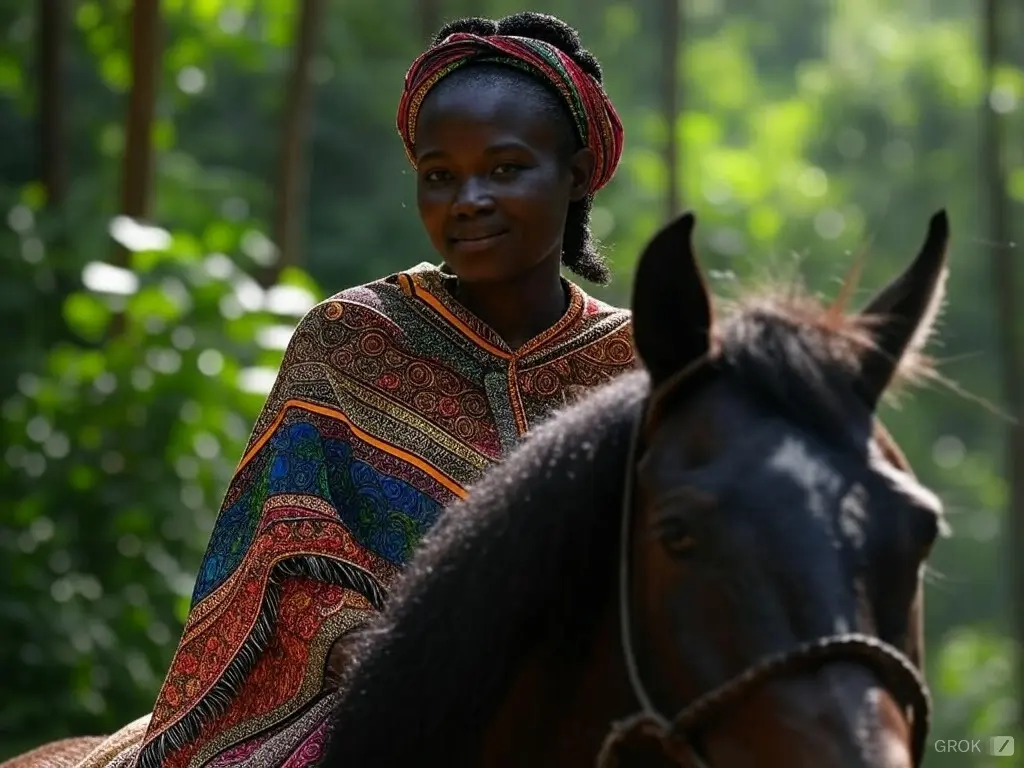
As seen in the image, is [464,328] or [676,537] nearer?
[676,537]

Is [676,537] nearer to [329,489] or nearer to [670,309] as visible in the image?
[670,309]

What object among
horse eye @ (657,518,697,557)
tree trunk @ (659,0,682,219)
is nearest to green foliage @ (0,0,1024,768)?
tree trunk @ (659,0,682,219)

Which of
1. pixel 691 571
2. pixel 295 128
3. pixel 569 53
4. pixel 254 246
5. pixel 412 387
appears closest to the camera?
pixel 691 571

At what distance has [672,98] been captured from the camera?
62.0ft

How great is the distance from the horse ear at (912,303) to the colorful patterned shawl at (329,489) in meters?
1.13

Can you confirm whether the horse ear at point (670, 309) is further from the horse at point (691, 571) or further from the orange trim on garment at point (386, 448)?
the orange trim on garment at point (386, 448)

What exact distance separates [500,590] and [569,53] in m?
1.78

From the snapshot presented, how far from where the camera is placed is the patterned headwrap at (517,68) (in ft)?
12.8

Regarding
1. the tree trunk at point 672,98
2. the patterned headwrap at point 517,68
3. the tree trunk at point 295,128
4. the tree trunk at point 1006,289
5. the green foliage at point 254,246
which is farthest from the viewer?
the tree trunk at point 1006,289

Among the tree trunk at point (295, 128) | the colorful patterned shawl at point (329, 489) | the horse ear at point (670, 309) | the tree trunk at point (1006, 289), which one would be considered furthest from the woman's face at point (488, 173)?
the tree trunk at point (1006, 289)

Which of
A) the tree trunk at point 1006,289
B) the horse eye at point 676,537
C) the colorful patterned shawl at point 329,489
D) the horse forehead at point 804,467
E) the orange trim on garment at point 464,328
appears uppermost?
the horse forehead at point 804,467

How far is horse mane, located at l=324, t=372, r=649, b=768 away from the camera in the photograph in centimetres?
264

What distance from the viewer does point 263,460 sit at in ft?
11.8

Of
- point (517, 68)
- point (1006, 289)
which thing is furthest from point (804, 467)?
point (1006, 289)
